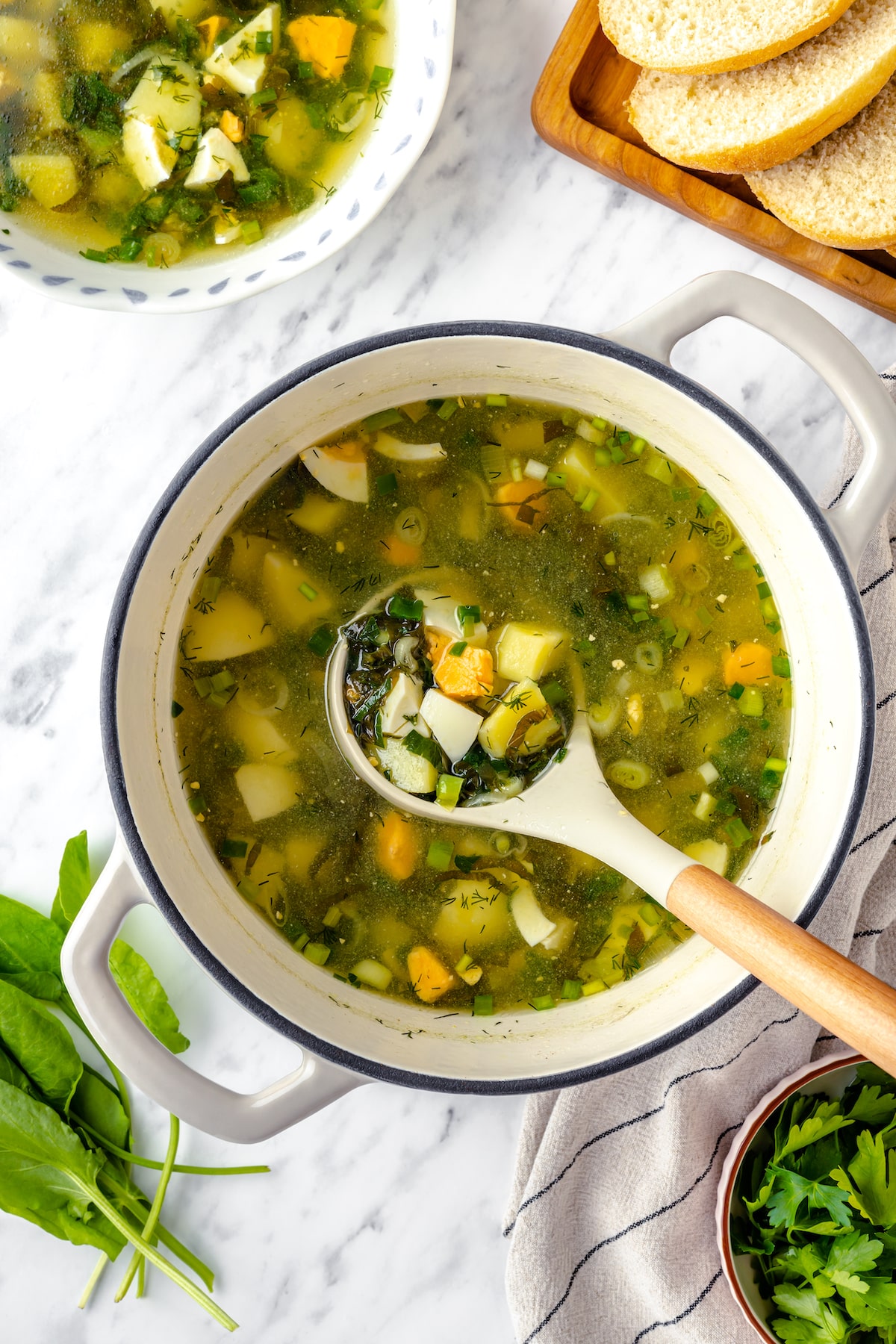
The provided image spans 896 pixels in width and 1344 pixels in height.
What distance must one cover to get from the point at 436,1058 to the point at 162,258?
1.53 metres

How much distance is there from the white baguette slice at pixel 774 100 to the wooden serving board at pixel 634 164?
0.18 ft

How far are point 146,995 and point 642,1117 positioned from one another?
0.97 metres

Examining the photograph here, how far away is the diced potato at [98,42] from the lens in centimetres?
192

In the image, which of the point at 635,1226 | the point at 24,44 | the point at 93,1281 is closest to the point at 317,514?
the point at 24,44

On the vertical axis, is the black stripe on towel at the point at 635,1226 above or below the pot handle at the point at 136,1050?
below

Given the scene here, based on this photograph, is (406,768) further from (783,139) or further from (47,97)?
(47,97)

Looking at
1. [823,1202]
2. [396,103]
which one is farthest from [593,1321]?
[396,103]

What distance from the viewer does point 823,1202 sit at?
1.82 m

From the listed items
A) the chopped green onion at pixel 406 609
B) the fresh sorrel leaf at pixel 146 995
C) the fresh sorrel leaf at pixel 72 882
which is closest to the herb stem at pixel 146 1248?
the fresh sorrel leaf at pixel 146 995

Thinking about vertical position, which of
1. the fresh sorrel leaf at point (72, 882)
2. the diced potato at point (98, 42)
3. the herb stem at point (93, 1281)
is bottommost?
the herb stem at point (93, 1281)

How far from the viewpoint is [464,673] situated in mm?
1813

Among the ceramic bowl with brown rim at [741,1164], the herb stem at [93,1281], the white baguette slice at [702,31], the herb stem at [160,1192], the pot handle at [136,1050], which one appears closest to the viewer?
the pot handle at [136,1050]

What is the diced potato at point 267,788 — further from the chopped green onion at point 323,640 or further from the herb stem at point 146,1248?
the herb stem at point 146,1248

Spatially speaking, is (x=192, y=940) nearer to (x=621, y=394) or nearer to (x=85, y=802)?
(x=85, y=802)
